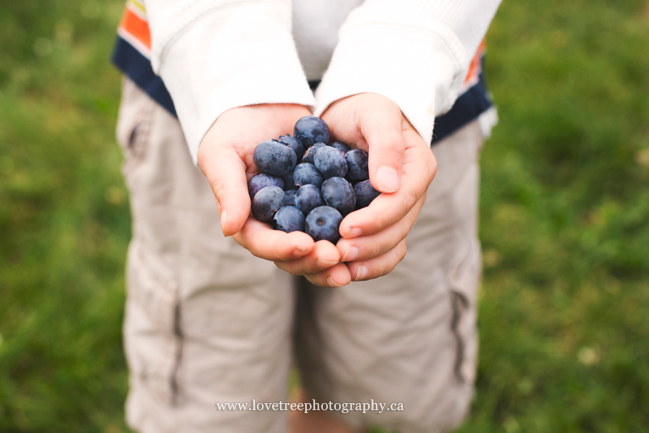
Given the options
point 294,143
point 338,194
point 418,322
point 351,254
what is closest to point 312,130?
point 294,143

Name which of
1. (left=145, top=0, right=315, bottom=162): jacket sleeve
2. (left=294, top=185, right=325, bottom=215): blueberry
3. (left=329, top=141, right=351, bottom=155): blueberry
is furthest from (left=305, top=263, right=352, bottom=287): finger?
(left=145, top=0, right=315, bottom=162): jacket sleeve

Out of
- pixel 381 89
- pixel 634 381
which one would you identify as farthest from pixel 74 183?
pixel 634 381

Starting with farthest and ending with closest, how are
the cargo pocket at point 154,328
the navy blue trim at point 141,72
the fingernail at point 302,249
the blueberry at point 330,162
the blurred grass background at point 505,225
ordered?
the blurred grass background at point 505,225, the cargo pocket at point 154,328, the navy blue trim at point 141,72, the blueberry at point 330,162, the fingernail at point 302,249

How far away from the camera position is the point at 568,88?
Answer: 2.66m

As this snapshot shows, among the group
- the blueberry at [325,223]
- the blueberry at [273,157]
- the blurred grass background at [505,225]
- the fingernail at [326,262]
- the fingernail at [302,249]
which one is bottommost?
the blurred grass background at [505,225]

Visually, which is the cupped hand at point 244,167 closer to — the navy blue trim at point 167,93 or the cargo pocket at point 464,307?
the navy blue trim at point 167,93

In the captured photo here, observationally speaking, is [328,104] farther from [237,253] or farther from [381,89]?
[237,253]

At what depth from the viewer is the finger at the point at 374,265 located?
0.77 metres

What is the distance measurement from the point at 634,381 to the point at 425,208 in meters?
1.11

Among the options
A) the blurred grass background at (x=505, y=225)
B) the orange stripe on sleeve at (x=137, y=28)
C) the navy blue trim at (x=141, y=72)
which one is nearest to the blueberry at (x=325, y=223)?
the navy blue trim at (x=141, y=72)

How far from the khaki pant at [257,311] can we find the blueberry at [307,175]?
0.34 meters

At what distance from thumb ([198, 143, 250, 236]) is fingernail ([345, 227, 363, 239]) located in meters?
0.16

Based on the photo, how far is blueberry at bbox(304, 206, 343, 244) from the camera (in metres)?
0.76

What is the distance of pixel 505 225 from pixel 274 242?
1692 mm
